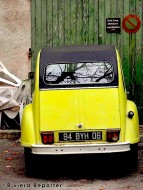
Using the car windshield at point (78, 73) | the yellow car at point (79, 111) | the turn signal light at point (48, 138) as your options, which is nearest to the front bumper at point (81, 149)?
the yellow car at point (79, 111)

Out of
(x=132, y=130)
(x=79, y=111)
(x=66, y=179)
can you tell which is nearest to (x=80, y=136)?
(x=79, y=111)

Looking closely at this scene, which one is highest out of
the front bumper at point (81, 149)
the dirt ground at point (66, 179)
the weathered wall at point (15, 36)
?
the weathered wall at point (15, 36)

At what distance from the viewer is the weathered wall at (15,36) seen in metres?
15.6

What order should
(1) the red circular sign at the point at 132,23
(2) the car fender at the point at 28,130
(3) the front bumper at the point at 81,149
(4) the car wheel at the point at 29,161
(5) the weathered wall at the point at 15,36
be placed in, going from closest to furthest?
1. (3) the front bumper at the point at 81,149
2. (2) the car fender at the point at 28,130
3. (4) the car wheel at the point at 29,161
4. (1) the red circular sign at the point at 132,23
5. (5) the weathered wall at the point at 15,36

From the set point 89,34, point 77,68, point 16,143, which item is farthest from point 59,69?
point 89,34

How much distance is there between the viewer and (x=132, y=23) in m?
15.3

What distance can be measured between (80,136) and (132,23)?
593 cm

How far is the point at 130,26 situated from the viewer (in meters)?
15.3

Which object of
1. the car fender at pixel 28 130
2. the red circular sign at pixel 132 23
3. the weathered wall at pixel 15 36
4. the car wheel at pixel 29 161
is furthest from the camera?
the weathered wall at pixel 15 36

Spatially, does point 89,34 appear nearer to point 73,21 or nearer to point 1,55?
point 73,21

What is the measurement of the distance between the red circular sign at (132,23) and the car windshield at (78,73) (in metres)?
4.57

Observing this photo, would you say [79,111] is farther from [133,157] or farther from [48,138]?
[133,157]

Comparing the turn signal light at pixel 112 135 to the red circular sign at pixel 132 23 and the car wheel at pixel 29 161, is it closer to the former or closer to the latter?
the car wheel at pixel 29 161

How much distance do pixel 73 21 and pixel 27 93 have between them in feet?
7.65
